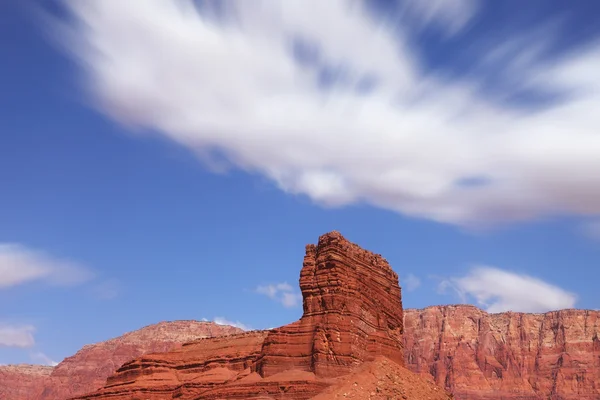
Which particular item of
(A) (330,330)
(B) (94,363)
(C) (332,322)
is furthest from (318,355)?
(B) (94,363)

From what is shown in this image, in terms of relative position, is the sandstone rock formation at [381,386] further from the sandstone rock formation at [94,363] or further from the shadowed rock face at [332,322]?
the sandstone rock formation at [94,363]

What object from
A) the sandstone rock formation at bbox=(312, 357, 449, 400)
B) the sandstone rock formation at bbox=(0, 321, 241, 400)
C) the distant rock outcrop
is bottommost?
the sandstone rock formation at bbox=(312, 357, 449, 400)

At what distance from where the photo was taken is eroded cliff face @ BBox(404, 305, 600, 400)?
179875 millimetres

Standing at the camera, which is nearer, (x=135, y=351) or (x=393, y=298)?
(x=393, y=298)

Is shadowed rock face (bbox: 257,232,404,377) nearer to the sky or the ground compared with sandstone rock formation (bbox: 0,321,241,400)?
nearer to the ground

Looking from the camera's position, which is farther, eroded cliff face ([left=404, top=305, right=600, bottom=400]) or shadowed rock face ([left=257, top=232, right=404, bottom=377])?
eroded cliff face ([left=404, top=305, right=600, bottom=400])

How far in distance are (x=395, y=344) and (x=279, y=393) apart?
16.2m

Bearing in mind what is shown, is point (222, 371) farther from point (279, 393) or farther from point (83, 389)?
point (83, 389)

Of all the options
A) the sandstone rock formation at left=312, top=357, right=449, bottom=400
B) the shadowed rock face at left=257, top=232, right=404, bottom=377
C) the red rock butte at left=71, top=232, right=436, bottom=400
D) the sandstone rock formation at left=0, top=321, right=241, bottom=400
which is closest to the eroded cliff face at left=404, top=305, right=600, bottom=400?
the sandstone rock formation at left=0, top=321, right=241, bottom=400

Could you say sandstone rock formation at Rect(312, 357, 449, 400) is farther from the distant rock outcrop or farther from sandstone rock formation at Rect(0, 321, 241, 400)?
sandstone rock formation at Rect(0, 321, 241, 400)

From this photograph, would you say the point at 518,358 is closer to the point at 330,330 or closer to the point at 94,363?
the point at 94,363

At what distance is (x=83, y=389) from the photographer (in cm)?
17800

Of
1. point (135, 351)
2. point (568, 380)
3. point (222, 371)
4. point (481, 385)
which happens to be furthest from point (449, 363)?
point (222, 371)

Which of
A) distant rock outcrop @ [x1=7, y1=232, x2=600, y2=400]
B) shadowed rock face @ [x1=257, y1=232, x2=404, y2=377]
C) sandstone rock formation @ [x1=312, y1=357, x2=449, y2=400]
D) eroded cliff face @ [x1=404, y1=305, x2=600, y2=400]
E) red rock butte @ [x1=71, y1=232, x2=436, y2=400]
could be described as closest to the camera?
sandstone rock formation @ [x1=312, y1=357, x2=449, y2=400]
